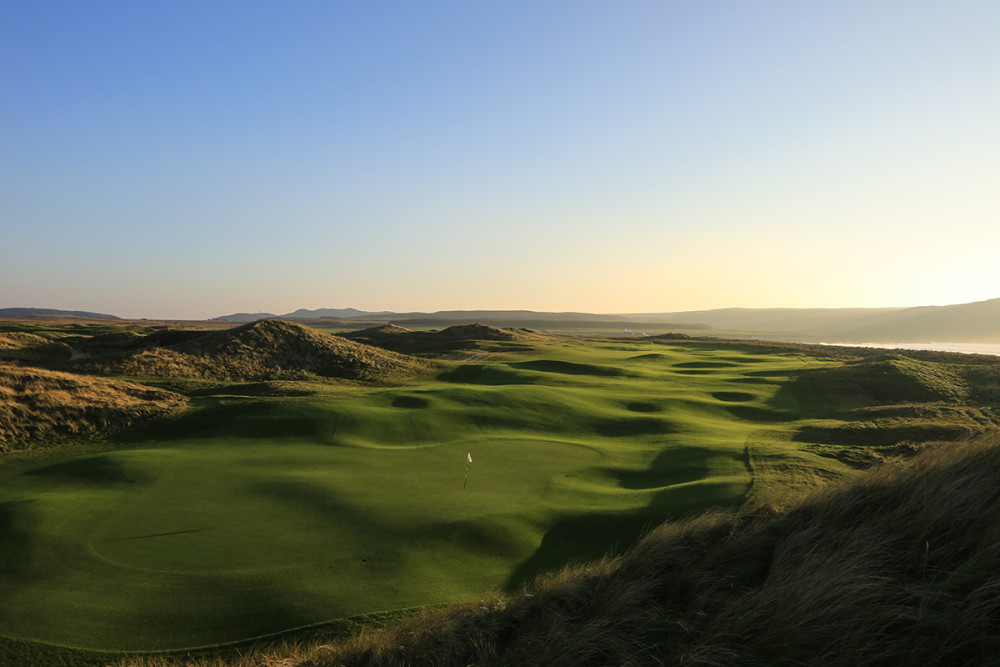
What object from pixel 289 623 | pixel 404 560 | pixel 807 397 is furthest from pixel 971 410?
pixel 289 623

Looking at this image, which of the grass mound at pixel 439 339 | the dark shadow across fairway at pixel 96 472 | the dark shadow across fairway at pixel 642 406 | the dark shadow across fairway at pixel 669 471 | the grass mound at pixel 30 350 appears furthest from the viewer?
the grass mound at pixel 439 339

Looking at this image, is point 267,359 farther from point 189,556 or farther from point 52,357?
point 189,556

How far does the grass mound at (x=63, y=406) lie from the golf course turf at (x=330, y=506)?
68.3 inches

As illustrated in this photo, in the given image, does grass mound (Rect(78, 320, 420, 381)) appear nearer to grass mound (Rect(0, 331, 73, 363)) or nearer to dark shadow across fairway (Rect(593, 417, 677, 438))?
grass mound (Rect(0, 331, 73, 363))

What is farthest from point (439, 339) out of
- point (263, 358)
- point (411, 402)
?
point (411, 402)

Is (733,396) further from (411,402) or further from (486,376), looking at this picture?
(411,402)

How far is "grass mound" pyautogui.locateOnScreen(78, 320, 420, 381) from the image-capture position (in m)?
30.9

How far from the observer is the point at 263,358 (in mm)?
35062

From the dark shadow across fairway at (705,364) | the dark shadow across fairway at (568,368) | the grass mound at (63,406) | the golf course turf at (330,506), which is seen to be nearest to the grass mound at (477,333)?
the dark shadow across fairway at (568,368)

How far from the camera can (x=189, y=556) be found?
25.6 ft

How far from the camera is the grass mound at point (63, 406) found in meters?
17.1

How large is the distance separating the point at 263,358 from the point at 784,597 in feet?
118

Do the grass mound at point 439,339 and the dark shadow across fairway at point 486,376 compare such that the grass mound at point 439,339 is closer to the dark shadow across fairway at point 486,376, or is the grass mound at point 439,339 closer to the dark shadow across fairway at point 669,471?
the dark shadow across fairway at point 486,376

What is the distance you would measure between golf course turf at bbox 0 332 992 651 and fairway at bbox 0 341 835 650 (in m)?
0.04
